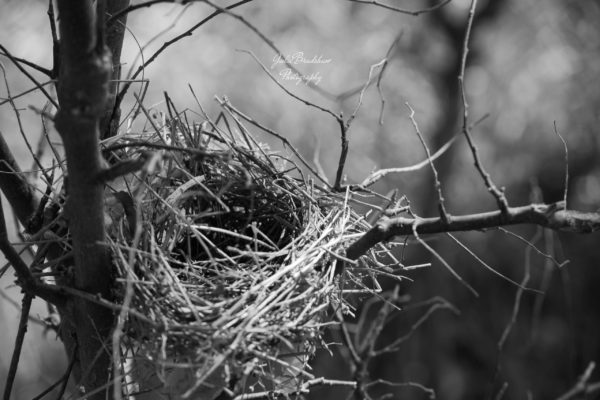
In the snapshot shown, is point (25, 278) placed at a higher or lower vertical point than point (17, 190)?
lower

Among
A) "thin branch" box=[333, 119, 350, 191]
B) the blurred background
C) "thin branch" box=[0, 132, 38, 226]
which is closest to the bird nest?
"thin branch" box=[333, 119, 350, 191]

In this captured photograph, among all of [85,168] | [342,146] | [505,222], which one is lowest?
[505,222]

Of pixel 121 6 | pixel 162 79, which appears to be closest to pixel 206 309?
pixel 121 6

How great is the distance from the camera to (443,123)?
12.6 ft

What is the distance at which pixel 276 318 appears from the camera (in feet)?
3.21

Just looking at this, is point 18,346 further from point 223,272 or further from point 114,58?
point 114,58

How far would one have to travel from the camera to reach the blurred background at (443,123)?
Answer: 3445mm

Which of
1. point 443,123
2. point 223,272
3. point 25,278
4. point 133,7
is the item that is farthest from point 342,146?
point 443,123

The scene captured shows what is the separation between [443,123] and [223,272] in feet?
9.81

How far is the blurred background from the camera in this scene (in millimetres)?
3445

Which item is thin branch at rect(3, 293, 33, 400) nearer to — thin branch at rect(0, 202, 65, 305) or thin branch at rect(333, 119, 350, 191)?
thin branch at rect(0, 202, 65, 305)

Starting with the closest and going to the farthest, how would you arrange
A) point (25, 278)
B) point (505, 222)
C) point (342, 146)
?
point (505, 222), point (25, 278), point (342, 146)

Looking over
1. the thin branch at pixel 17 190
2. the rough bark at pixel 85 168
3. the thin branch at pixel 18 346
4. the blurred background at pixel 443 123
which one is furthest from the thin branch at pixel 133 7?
the blurred background at pixel 443 123

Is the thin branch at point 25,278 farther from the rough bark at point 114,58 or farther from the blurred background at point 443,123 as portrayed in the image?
the blurred background at point 443,123
